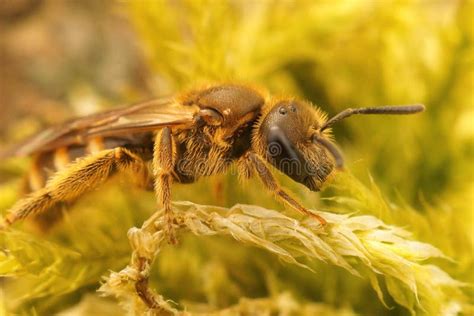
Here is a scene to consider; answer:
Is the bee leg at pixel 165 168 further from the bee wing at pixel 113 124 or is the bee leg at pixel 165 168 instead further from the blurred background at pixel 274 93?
the blurred background at pixel 274 93

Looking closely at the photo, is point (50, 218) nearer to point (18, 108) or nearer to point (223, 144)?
point (223, 144)

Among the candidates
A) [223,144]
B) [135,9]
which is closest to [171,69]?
[135,9]

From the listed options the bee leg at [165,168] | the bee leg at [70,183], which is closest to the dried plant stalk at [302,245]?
the bee leg at [165,168]

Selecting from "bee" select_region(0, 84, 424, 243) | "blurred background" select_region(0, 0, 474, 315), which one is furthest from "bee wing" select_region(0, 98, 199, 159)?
"blurred background" select_region(0, 0, 474, 315)

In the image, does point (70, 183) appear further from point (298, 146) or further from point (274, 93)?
point (274, 93)

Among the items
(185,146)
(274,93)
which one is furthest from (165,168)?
(274,93)

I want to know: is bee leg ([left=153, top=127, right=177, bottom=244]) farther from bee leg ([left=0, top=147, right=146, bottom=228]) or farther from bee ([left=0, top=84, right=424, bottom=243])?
bee leg ([left=0, top=147, right=146, bottom=228])
